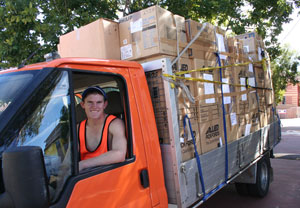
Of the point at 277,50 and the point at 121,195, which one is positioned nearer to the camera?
the point at 121,195

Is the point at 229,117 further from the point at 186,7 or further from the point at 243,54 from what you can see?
the point at 186,7

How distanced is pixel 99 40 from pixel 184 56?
90 centimetres

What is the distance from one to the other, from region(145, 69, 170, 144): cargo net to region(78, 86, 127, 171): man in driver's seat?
46 centimetres

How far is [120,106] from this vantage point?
2297mm

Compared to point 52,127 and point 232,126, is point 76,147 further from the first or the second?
point 232,126

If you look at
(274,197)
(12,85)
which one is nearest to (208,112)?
(12,85)

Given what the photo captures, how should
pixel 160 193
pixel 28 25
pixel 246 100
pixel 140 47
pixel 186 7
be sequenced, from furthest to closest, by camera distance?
1. pixel 186 7
2. pixel 28 25
3. pixel 246 100
4. pixel 140 47
5. pixel 160 193

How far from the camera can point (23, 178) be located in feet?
3.96

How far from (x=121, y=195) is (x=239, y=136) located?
7.73 feet

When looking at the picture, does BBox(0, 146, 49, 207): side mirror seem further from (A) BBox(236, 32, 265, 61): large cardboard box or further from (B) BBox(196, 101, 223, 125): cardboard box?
(A) BBox(236, 32, 265, 61): large cardboard box

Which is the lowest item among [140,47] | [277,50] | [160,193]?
[160,193]

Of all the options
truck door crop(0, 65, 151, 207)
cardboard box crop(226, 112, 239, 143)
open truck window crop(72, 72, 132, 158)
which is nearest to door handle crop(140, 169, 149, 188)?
truck door crop(0, 65, 151, 207)

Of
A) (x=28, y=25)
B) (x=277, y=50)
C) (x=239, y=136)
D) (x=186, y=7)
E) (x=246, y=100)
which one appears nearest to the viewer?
(x=239, y=136)

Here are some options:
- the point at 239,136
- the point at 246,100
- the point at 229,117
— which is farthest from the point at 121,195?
the point at 246,100
